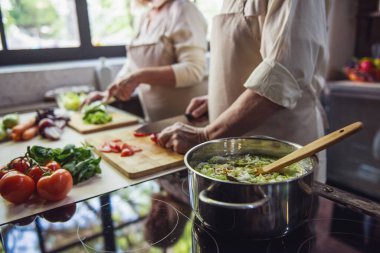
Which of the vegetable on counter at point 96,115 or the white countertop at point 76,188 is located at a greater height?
the vegetable on counter at point 96,115

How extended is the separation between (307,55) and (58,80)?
1.68 m

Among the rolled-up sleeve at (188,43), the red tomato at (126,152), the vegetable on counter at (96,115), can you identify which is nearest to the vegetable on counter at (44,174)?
the red tomato at (126,152)

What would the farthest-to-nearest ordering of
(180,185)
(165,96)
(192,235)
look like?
(165,96) < (180,185) < (192,235)

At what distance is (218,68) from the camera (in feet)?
3.56

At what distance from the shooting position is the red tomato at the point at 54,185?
2.57 ft

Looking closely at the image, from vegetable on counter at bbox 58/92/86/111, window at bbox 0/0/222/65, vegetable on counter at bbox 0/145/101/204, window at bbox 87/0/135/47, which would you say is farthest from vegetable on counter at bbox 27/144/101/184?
window at bbox 87/0/135/47

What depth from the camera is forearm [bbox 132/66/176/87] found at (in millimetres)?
1465

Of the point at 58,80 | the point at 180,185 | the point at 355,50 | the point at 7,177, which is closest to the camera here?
the point at 7,177

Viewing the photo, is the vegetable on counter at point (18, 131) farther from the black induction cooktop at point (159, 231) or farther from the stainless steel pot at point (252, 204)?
the stainless steel pot at point (252, 204)

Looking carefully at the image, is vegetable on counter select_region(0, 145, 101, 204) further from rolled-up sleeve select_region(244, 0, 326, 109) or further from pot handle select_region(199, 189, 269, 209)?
rolled-up sleeve select_region(244, 0, 326, 109)

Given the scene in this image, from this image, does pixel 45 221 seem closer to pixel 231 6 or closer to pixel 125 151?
pixel 125 151

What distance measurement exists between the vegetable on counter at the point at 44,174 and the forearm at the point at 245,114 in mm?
361

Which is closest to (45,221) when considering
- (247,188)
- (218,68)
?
(247,188)

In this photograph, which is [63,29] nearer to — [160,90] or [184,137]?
[160,90]
